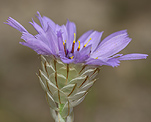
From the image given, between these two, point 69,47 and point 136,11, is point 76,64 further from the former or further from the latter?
point 136,11

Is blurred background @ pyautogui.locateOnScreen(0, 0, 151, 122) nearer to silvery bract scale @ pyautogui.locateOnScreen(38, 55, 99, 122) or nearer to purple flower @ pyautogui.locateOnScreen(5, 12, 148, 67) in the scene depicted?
purple flower @ pyautogui.locateOnScreen(5, 12, 148, 67)

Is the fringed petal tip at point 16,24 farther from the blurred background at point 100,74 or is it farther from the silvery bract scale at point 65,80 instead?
the blurred background at point 100,74

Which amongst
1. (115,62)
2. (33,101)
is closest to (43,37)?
(115,62)

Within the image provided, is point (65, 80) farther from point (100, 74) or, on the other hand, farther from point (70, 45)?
point (100, 74)

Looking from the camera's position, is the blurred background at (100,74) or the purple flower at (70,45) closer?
the purple flower at (70,45)

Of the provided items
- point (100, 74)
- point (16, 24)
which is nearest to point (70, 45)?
point (16, 24)

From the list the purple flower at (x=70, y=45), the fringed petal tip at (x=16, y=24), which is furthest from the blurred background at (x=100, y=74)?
the fringed petal tip at (x=16, y=24)

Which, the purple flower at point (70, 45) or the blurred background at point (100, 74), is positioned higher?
the purple flower at point (70, 45)
